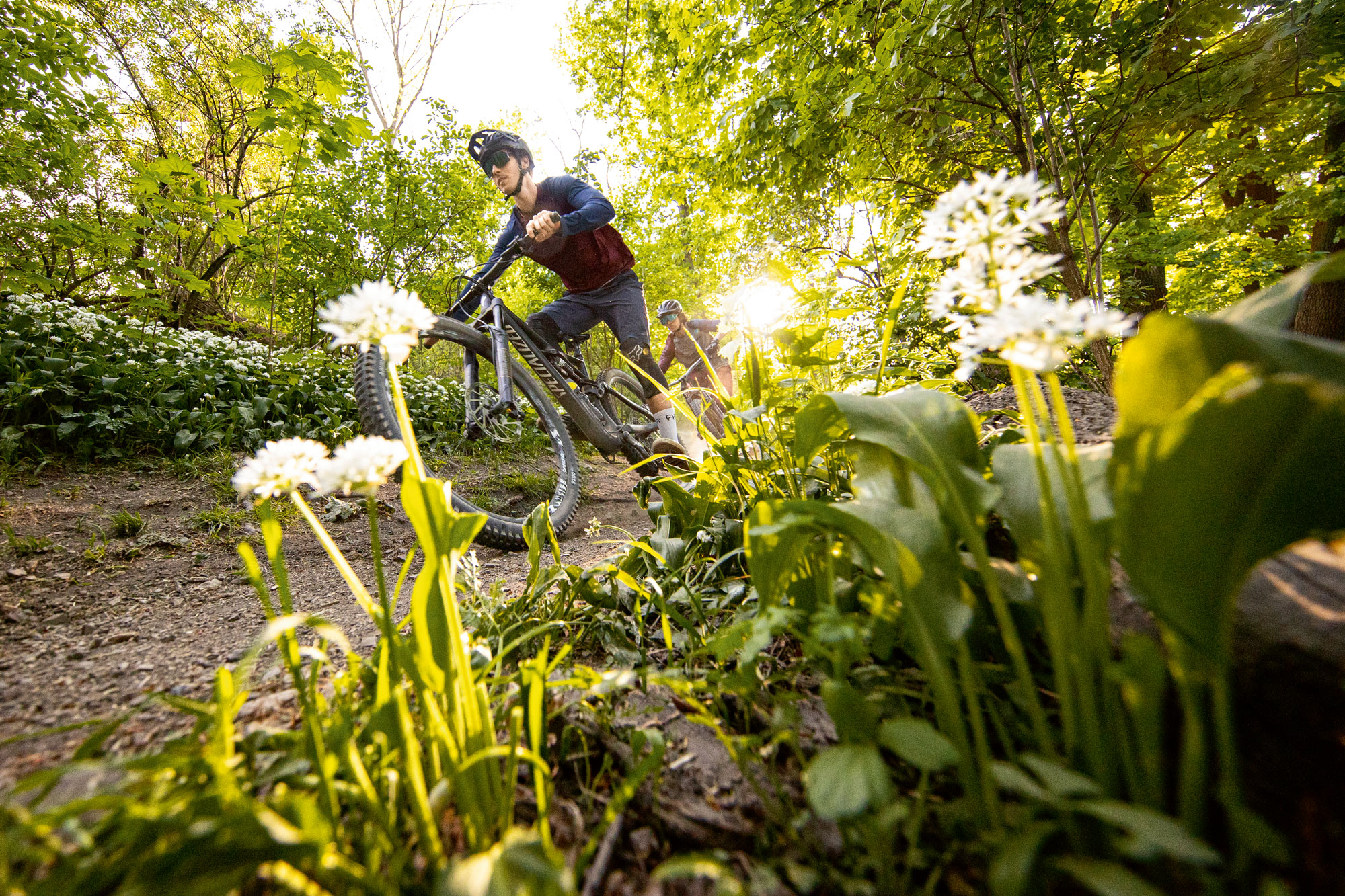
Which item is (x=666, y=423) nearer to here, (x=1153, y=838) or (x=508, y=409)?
(x=508, y=409)

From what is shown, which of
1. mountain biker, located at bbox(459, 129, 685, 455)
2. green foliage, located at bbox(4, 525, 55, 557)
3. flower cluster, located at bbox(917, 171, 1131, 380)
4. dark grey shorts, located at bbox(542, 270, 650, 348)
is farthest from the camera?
dark grey shorts, located at bbox(542, 270, 650, 348)

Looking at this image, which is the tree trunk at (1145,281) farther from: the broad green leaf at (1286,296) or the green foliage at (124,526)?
the green foliage at (124,526)

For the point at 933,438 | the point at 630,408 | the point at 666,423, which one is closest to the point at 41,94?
the point at 630,408

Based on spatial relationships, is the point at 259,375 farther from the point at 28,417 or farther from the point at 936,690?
the point at 936,690

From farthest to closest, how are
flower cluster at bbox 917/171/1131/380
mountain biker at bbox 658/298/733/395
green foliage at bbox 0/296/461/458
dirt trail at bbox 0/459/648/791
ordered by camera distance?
1. mountain biker at bbox 658/298/733/395
2. green foliage at bbox 0/296/461/458
3. dirt trail at bbox 0/459/648/791
4. flower cluster at bbox 917/171/1131/380

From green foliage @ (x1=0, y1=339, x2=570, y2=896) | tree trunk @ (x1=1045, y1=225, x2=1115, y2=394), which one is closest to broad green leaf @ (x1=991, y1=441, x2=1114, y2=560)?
green foliage @ (x1=0, y1=339, x2=570, y2=896)

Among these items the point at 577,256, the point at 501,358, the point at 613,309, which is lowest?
the point at 501,358

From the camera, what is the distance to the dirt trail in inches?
34.0

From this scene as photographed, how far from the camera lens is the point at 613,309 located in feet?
11.3

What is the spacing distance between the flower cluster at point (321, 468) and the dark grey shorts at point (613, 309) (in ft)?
9.30

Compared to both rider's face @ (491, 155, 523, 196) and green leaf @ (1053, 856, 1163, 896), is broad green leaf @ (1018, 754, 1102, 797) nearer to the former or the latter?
green leaf @ (1053, 856, 1163, 896)

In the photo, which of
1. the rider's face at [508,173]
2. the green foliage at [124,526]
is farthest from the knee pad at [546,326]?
the green foliage at [124,526]

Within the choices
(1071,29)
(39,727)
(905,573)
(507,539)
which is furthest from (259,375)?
(1071,29)

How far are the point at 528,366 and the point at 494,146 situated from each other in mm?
1335
